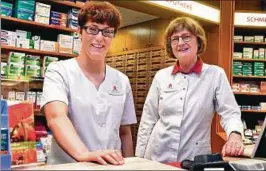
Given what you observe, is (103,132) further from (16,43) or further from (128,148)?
(16,43)

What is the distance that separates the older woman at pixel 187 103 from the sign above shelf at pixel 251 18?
4.10m

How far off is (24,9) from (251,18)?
4206 millimetres

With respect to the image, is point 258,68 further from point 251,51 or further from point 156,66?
point 156,66

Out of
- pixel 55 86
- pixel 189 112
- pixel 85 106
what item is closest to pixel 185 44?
pixel 189 112

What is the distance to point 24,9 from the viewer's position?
347cm

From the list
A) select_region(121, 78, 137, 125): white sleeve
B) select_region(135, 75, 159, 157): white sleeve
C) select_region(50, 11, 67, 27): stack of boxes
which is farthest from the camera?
select_region(50, 11, 67, 27): stack of boxes

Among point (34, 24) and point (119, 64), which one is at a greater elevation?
point (34, 24)

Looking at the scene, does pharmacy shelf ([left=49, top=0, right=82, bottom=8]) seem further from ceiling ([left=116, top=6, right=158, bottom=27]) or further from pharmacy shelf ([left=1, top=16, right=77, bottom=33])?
ceiling ([left=116, top=6, right=158, bottom=27])

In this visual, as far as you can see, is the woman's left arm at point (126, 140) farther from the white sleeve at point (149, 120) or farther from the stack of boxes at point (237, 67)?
the stack of boxes at point (237, 67)

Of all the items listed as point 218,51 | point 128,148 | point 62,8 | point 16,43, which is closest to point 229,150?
point 128,148

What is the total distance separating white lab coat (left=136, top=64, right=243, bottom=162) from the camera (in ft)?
7.07

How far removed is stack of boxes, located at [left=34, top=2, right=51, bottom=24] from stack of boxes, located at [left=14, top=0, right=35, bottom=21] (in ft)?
0.18

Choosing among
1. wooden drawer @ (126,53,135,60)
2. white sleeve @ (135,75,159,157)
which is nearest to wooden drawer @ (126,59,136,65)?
wooden drawer @ (126,53,135,60)

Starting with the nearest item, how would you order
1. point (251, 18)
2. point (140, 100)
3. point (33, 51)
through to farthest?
point (33, 51) < point (251, 18) < point (140, 100)
